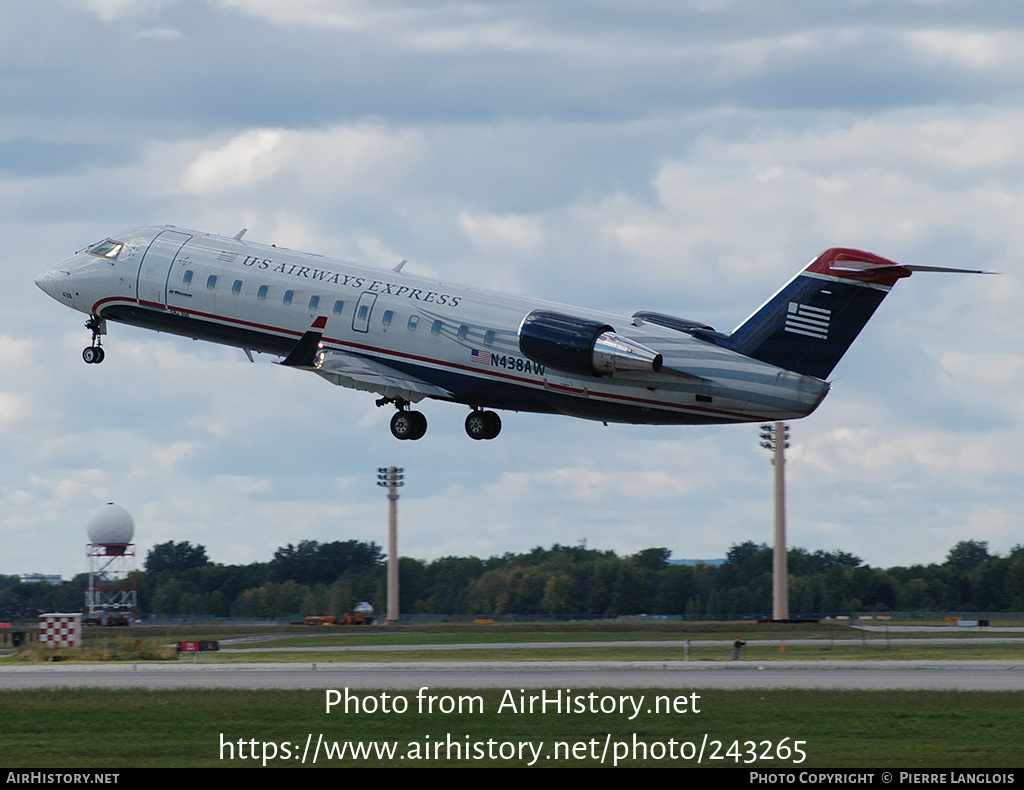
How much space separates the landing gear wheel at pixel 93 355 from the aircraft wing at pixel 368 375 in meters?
10.0

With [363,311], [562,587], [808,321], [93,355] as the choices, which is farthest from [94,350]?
[562,587]

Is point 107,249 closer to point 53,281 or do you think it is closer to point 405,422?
point 53,281

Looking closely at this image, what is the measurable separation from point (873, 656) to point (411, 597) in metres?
95.4

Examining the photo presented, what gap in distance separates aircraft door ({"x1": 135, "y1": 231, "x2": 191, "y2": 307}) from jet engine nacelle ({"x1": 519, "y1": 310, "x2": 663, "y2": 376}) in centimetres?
1336

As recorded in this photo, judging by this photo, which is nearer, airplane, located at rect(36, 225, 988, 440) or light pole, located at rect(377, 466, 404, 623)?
airplane, located at rect(36, 225, 988, 440)

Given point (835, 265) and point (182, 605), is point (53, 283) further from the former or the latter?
point (182, 605)

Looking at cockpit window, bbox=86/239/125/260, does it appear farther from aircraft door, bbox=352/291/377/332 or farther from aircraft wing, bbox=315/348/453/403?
aircraft door, bbox=352/291/377/332

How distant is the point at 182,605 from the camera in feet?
516

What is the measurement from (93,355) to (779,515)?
2634 inches

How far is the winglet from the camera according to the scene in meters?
45.5

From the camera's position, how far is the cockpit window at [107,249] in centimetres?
4997

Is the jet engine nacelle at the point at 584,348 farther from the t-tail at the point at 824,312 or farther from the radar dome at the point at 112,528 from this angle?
the radar dome at the point at 112,528

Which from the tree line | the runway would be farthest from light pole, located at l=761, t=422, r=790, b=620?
the runway

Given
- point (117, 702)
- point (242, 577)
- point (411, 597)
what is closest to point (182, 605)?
point (242, 577)
